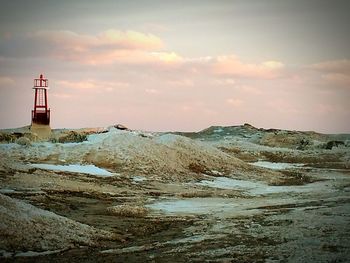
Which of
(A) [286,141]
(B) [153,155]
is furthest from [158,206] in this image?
(A) [286,141]

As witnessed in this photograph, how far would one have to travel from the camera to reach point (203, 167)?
30203 millimetres

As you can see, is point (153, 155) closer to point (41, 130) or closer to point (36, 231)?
point (41, 130)

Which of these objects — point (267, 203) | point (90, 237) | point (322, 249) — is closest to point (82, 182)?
point (267, 203)

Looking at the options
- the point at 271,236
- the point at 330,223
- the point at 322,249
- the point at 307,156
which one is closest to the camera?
the point at 322,249

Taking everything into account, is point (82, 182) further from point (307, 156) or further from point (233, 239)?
point (307, 156)

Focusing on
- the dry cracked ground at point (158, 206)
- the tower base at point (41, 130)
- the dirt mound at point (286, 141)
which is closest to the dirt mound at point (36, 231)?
the dry cracked ground at point (158, 206)

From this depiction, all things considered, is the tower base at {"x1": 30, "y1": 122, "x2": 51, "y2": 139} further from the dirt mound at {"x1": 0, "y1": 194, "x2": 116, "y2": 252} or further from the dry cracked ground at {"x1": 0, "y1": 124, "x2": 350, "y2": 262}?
the dirt mound at {"x1": 0, "y1": 194, "x2": 116, "y2": 252}

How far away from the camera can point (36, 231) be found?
1117cm

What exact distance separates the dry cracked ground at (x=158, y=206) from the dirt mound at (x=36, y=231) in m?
0.02

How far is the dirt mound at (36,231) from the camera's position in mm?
10672

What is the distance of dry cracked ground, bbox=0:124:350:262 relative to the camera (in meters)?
10.5

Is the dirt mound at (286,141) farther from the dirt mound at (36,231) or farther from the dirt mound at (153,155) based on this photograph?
the dirt mound at (36,231)

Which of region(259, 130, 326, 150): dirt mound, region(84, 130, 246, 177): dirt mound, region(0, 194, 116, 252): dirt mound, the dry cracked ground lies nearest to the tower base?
region(84, 130, 246, 177): dirt mound

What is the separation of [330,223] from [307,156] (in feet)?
115
